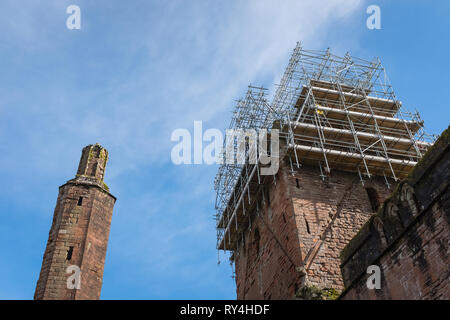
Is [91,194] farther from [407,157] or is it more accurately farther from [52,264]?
[407,157]

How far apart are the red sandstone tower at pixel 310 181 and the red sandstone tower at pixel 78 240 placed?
19.3ft

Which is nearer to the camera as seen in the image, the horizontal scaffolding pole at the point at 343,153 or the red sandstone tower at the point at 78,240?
the red sandstone tower at the point at 78,240

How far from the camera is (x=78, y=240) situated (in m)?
11.2

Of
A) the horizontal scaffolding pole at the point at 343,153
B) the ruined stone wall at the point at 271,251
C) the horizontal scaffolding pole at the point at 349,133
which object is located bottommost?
the ruined stone wall at the point at 271,251

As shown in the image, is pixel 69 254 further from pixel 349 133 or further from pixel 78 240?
pixel 349 133

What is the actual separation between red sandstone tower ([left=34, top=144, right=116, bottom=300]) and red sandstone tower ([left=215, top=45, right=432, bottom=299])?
19.3ft

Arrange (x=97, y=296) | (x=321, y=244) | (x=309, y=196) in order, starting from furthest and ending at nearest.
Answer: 1. (x=309, y=196)
2. (x=321, y=244)
3. (x=97, y=296)

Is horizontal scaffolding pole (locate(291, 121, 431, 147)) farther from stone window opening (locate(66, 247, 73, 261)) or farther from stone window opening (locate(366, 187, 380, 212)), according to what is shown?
stone window opening (locate(66, 247, 73, 261))

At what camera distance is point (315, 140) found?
17734 mm

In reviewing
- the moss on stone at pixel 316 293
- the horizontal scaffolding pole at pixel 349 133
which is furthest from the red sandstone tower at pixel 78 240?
the horizontal scaffolding pole at pixel 349 133

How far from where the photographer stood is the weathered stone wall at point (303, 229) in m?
13.9

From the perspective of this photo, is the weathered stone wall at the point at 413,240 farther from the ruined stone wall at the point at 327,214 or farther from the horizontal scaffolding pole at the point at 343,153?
the horizontal scaffolding pole at the point at 343,153
